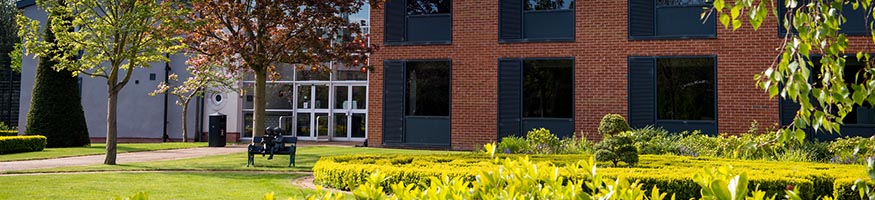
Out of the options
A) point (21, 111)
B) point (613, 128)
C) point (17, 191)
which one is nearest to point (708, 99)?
point (613, 128)

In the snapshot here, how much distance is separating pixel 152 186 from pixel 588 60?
11.3 meters

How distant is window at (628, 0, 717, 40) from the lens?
16516 mm

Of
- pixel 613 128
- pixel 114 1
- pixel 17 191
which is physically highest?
pixel 114 1

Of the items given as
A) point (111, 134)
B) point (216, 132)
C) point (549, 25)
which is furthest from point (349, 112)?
point (111, 134)

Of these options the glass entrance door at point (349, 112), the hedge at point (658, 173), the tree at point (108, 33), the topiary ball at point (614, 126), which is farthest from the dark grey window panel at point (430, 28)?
the topiary ball at point (614, 126)

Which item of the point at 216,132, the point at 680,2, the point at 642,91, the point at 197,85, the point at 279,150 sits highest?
the point at 680,2

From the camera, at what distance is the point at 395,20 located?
62.1 ft

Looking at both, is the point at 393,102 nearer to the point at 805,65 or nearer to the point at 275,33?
the point at 275,33

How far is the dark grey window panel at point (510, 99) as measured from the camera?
17.9 metres

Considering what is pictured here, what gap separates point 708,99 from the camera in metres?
16.5

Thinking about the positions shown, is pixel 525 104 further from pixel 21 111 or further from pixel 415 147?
pixel 21 111

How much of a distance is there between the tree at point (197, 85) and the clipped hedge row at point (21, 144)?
4119 mm

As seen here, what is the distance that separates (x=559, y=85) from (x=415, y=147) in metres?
4.07

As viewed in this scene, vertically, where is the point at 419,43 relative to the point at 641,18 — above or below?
below
